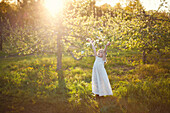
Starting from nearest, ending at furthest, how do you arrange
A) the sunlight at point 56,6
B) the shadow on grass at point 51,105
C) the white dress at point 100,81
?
the shadow on grass at point 51,105, the white dress at point 100,81, the sunlight at point 56,6

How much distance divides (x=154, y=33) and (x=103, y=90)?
3980mm

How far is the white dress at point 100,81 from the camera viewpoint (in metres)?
5.59

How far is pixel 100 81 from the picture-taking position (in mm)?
5699

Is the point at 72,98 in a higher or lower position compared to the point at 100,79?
lower

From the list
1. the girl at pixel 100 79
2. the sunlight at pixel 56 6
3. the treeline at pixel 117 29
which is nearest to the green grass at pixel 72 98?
the girl at pixel 100 79

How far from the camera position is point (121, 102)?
5.36 metres

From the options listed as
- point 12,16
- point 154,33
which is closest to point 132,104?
point 154,33

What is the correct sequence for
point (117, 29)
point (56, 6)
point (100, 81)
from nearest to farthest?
point (100, 81)
point (117, 29)
point (56, 6)

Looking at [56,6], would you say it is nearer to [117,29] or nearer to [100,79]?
[117,29]

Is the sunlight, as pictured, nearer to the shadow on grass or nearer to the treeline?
the treeline

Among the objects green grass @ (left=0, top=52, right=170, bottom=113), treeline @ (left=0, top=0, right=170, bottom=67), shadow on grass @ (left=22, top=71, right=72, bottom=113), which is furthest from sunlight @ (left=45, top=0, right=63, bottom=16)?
shadow on grass @ (left=22, top=71, right=72, bottom=113)

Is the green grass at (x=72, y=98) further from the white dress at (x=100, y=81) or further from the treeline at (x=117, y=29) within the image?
the treeline at (x=117, y=29)

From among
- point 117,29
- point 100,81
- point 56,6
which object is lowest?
point 100,81

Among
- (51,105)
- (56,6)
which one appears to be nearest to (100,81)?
(51,105)
